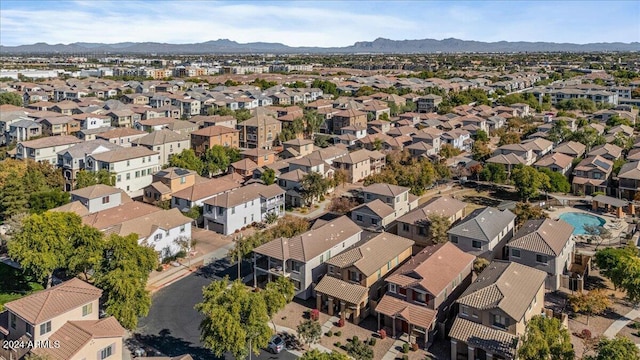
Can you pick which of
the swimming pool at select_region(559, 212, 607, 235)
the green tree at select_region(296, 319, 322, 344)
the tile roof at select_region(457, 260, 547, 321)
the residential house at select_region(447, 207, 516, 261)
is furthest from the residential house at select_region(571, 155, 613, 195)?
the green tree at select_region(296, 319, 322, 344)

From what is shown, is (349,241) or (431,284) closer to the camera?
(431,284)

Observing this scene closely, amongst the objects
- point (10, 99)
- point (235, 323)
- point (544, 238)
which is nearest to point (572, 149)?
point (544, 238)

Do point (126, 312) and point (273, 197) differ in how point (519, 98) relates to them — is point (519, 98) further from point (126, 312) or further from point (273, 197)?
point (126, 312)

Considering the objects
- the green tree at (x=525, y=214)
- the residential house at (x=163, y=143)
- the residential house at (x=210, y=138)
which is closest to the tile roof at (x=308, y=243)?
the green tree at (x=525, y=214)

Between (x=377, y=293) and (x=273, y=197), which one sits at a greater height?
(x=273, y=197)

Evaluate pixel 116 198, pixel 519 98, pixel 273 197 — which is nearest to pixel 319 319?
pixel 273 197

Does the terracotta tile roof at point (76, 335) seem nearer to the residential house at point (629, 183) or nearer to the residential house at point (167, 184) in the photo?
the residential house at point (167, 184)

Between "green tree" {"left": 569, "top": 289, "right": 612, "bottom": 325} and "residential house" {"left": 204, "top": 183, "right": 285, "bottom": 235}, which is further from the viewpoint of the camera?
"residential house" {"left": 204, "top": 183, "right": 285, "bottom": 235}

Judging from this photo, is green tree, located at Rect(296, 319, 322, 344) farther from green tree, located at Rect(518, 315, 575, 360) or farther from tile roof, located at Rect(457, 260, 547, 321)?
green tree, located at Rect(518, 315, 575, 360)
